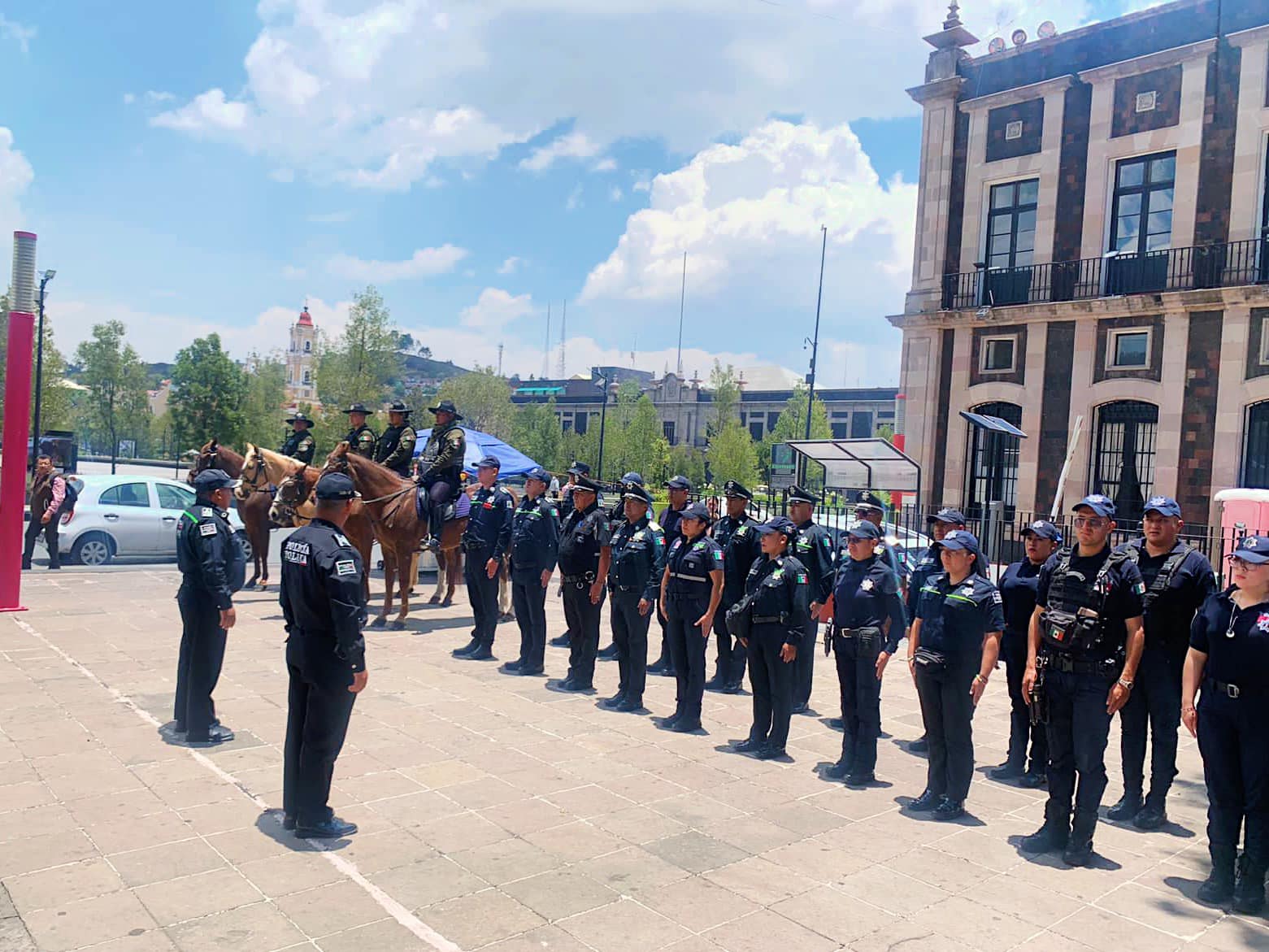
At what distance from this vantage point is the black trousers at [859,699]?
22.2 ft

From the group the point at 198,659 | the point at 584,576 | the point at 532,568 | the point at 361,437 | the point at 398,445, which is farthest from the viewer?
the point at 361,437

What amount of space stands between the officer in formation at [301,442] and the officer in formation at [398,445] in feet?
6.28

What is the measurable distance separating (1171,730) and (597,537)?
499 centimetres

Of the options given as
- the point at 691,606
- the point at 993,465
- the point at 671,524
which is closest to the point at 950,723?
the point at 691,606

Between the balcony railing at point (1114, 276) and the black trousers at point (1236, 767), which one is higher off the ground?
the balcony railing at point (1114, 276)

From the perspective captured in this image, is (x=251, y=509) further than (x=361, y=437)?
Yes

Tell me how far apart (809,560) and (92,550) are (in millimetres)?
13437

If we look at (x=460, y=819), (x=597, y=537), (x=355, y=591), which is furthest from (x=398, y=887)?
(x=597, y=537)

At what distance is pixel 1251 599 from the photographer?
5133 millimetres

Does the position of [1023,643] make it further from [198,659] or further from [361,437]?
[361,437]

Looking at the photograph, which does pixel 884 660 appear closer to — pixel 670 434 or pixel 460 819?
pixel 460 819

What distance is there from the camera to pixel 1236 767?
514cm

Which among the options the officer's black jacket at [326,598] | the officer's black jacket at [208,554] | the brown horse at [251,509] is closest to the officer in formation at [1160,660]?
the officer's black jacket at [326,598]

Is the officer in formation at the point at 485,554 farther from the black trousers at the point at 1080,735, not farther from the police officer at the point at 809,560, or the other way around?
the black trousers at the point at 1080,735
